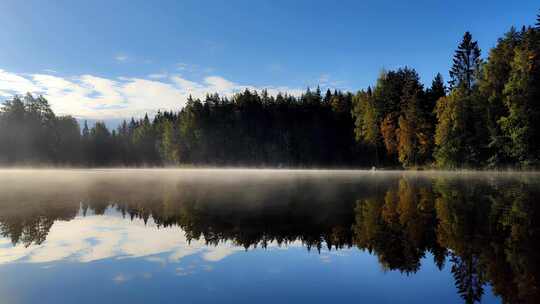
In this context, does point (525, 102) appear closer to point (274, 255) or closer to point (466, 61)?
point (466, 61)

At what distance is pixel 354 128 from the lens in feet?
296

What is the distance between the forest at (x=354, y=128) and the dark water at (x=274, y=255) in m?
43.5

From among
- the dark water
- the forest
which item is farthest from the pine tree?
the dark water

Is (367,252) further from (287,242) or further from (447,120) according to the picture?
(447,120)

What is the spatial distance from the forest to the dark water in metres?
43.5

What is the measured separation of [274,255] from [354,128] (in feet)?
274

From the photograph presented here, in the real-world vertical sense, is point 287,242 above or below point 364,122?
below

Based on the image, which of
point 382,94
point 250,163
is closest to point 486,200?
point 382,94

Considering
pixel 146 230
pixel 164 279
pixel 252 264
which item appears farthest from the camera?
pixel 146 230

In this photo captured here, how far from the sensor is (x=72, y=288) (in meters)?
6.96

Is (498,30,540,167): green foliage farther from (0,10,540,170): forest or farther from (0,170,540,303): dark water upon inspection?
(0,170,540,303): dark water

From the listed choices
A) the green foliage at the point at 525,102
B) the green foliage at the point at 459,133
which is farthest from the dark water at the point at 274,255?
the green foliage at the point at 459,133

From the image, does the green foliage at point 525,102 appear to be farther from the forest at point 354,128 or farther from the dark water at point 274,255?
the dark water at point 274,255

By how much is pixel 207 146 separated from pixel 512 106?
73.1 metres
